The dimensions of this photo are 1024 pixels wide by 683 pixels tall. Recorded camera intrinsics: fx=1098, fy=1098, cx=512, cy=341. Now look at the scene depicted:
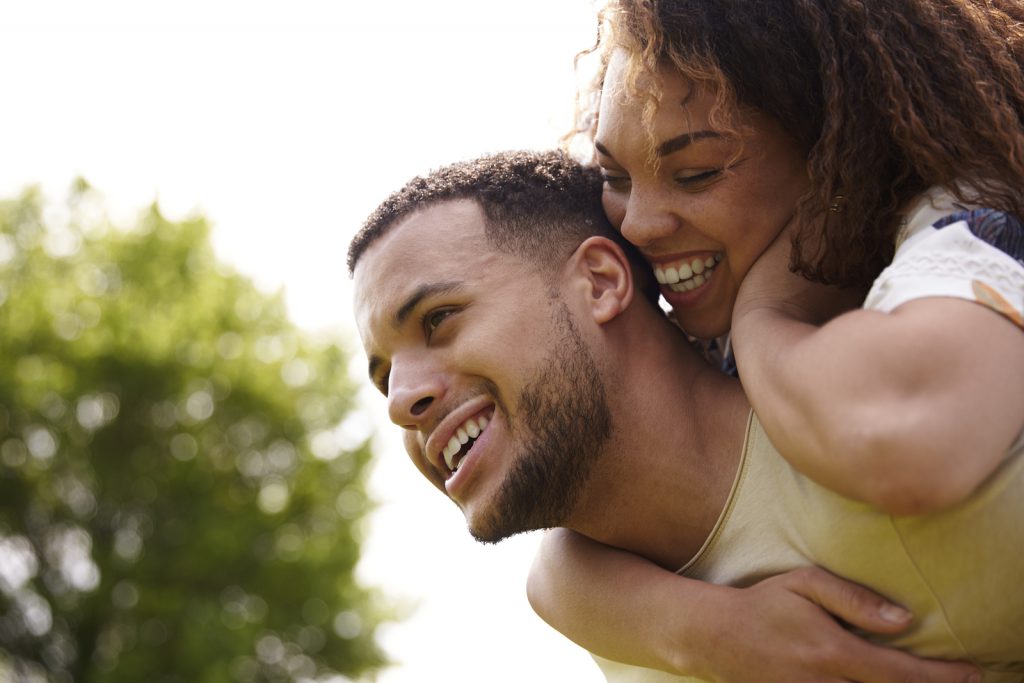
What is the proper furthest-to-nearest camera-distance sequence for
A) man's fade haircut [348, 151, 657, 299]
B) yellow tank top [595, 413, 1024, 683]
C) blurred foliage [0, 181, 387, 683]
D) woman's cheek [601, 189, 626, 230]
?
blurred foliage [0, 181, 387, 683]
man's fade haircut [348, 151, 657, 299]
woman's cheek [601, 189, 626, 230]
yellow tank top [595, 413, 1024, 683]

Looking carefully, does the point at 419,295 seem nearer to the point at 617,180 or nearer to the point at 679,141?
the point at 617,180

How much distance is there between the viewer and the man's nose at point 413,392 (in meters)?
3.14

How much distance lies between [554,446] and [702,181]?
0.83m

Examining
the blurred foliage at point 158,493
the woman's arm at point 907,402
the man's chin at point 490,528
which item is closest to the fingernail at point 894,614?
the woman's arm at point 907,402

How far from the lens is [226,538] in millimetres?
19156

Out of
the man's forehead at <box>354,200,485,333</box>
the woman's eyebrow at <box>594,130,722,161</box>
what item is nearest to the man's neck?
the man's forehead at <box>354,200,485,333</box>

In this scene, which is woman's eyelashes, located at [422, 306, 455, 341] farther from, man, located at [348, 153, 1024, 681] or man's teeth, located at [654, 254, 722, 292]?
man's teeth, located at [654, 254, 722, 292]

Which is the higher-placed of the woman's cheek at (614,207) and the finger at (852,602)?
the woman's cheek at (614,207)

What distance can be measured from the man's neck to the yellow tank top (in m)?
0.12

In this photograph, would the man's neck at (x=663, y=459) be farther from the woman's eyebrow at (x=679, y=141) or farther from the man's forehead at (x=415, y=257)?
the woman's eyebrow at (x=679, y=141)

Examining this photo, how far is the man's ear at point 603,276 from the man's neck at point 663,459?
106 millimetres

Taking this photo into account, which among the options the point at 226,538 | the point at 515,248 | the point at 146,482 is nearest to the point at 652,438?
the point at 515,248

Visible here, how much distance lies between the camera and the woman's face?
2.80 m

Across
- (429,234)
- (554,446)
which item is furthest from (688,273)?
(429,234)
